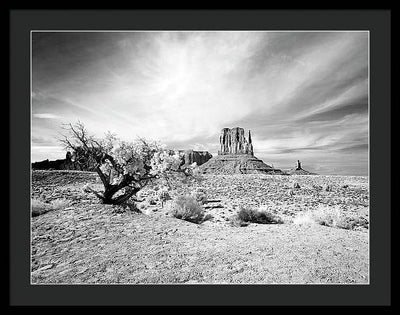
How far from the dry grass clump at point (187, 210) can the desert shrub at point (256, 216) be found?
0.70 m

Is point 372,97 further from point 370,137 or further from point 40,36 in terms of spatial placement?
point 40,36

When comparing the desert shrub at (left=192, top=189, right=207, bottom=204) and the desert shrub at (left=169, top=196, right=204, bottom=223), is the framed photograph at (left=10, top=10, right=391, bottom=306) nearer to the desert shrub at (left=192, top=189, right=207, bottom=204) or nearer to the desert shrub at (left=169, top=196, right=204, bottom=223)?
the desert shrub at (left=169, top=196, right=204, bottom=223)

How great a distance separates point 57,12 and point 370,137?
11.8 feet

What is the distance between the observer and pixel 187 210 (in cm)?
349

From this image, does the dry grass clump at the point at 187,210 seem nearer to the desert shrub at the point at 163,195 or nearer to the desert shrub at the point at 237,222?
the desert shrub at the point at 163,195

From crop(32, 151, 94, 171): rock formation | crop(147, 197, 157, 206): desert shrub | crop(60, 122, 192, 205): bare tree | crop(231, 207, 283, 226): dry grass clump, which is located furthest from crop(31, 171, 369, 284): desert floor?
crop(147, 197, 157, 206): desert shrub

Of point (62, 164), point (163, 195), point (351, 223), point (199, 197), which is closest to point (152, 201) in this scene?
A: point (163, 195)

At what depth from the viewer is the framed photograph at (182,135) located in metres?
1.99

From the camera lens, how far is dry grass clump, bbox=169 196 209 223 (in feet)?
11.3

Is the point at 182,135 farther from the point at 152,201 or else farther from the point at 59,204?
the point at 59,204

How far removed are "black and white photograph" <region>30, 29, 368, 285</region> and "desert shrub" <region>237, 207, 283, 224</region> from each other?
0.25ft

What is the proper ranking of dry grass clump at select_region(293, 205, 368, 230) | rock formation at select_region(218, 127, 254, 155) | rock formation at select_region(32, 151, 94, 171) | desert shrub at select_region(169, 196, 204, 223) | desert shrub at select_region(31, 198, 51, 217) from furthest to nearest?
1. rock formation at select_region(218, 127, 254, 155)
2. desert shrub at select_region(169, 196, 204, 223)
3. dry grass clump at select_region(293, 205, 368, 230)
4. rock formation at select_region(32, 151, 94, 171)
5. desert shrub at select_region(31, 198, 51, 217)
